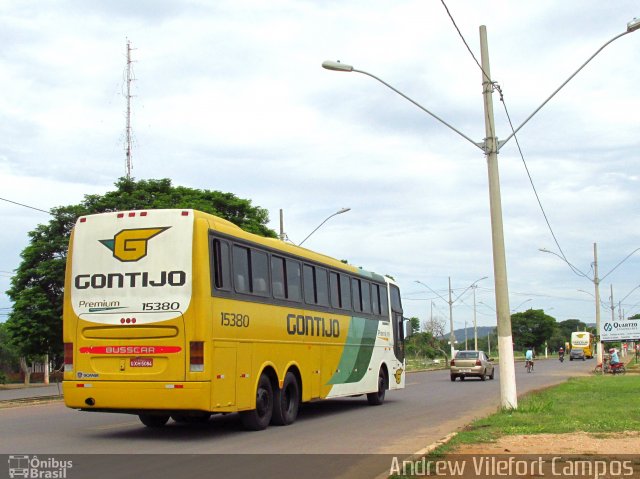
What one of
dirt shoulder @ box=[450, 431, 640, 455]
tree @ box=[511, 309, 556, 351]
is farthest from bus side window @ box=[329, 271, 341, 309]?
tree @ box=[511, 309, 556, 351]

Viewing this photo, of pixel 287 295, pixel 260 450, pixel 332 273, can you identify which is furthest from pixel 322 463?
pixel 332 273

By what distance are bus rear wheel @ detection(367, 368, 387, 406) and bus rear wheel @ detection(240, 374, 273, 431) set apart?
6971 millimetres

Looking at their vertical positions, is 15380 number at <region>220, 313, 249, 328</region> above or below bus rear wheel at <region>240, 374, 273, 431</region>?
above

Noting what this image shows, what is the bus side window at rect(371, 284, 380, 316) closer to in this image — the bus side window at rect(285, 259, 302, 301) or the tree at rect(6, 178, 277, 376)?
the bus side window at rect(285, 259, 302, 301)

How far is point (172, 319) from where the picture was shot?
12680 mm

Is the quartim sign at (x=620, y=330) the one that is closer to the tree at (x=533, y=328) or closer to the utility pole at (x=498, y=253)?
the utility pole at (x=498, y=253)

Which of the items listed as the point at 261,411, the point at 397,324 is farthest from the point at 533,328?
the point at 261,411

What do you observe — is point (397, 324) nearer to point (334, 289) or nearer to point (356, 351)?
point (356, 351)

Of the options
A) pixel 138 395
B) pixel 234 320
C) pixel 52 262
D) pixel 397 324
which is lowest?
pixel 138 395

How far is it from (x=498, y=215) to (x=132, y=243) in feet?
24.3

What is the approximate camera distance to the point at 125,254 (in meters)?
13.3

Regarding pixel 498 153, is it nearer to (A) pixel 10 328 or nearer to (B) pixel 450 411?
(B) pixel 450 411

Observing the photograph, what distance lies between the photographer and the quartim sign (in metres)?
40.3

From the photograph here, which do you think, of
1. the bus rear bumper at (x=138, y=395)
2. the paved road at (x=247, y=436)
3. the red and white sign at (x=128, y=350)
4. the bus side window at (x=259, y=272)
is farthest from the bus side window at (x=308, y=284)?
the bus rear bumper at (x=138, y=395)
